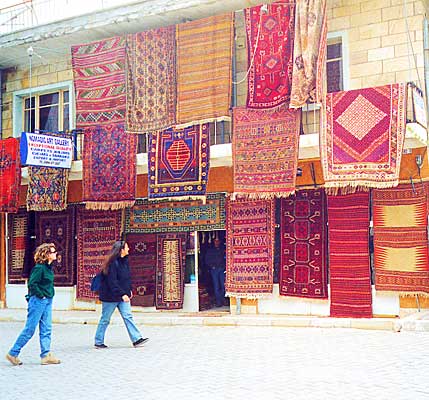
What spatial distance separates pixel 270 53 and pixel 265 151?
179 centimetres

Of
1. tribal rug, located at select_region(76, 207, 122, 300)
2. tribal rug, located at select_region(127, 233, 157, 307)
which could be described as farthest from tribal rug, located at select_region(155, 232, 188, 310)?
tribal rug, located at select_region(76, 207, 122, 300)

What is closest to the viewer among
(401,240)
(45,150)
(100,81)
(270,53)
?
(401,240)

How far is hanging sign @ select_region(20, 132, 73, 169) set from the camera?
12.4 m

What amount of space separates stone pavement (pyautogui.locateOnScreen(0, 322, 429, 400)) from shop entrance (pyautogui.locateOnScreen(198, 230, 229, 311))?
3.44 m

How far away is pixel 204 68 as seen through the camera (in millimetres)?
12430

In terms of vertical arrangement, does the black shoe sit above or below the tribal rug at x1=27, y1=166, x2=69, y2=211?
below

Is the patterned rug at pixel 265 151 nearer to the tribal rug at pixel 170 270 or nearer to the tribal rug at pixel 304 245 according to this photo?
→ the tribal rug at pixel 304 245

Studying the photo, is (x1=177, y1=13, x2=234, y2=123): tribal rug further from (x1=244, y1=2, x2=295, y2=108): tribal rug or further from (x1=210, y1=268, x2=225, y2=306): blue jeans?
(x1=210, y1=268, x2=225, y2=306): blue jeans

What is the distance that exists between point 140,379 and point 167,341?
3138mm

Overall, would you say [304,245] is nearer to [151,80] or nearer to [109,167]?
[109,167]

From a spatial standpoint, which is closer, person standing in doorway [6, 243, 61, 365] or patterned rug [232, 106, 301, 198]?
person standing in doorway [6, 243, 61, 365]

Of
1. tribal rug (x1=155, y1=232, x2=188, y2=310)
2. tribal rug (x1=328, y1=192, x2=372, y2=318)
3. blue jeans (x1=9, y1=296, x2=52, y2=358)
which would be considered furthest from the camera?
tribal rug (x1=155, y1=232, x2=188, y2=310)

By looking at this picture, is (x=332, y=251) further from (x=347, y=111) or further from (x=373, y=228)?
(x=347, y=111)

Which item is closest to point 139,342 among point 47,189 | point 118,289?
point 118,289
